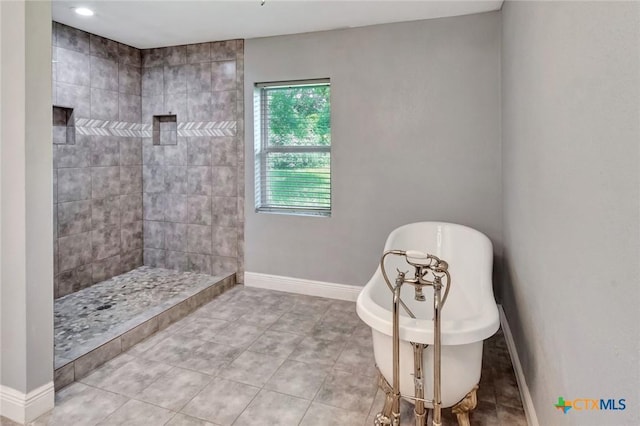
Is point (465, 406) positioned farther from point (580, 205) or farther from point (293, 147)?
point (293, 147)

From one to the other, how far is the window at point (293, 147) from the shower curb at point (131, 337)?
3.22 feet

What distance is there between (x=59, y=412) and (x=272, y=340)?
129cm

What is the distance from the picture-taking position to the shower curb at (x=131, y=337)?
85.9 inches

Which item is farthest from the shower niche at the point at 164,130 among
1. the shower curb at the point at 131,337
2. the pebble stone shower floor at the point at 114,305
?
the shower curb at the point at 131,337

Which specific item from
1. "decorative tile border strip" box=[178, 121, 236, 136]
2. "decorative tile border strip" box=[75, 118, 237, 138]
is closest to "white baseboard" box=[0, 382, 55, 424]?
"decorative tile border strip" box=[75, 118, 237, 138]

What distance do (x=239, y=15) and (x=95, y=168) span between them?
2.02 m

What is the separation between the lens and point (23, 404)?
1.84 m

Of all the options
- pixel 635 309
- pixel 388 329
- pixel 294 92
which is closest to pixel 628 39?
pixel 635 309

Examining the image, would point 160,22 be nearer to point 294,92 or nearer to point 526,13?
point 294,92

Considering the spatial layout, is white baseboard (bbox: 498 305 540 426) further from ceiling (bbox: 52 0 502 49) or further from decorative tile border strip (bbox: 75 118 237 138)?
decorative tile border strip (bbox: 75 118 237 138)

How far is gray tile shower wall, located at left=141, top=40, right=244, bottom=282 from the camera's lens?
3.83 metres

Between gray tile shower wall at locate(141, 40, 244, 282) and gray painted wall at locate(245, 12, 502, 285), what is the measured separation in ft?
0.83

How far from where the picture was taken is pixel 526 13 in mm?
1989

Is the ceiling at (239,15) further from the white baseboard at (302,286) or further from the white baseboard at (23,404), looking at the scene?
the white baseboard at (23,404)
